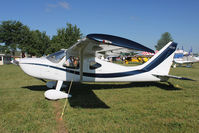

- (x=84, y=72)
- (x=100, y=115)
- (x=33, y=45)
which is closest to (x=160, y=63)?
(x=84, y=72)

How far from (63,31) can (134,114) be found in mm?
29505

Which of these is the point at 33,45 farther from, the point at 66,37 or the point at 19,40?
the point at 66,37

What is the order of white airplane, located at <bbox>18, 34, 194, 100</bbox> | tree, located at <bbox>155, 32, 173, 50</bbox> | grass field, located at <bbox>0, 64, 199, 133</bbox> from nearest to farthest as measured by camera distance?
grass field, located at <bbox>0, 64, 199, 133</bbox> → white airplane, located at <bbox>18, 34, 194, 100</bbox> → tree, located at <bbox>155, 32, 173, 50</bbox>

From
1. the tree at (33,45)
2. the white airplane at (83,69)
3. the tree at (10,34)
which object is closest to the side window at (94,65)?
the white airplane at (83,69)

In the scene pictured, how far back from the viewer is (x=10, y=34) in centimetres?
3691

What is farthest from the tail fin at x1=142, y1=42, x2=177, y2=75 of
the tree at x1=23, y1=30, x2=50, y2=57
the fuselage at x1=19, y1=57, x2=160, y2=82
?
the tree at x1=23, y1=30, x2=50, y2=57

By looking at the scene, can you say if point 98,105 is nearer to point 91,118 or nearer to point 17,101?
point 91,118

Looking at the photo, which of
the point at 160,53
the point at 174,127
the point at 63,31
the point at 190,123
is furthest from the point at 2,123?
the point at 63,31

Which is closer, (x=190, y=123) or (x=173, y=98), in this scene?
(x=190, y=123)

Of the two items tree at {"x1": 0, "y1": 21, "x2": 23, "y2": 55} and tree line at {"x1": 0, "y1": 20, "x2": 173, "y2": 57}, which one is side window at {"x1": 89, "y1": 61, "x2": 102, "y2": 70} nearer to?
tree line at {"x1": 0, "y1": 20, "x2": 173, "y2": 57}

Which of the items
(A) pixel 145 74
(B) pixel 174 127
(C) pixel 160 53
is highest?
(C) pixel 160 53

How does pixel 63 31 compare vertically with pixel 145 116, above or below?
above

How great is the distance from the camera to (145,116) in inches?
145

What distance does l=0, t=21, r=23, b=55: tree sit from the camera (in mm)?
36406
